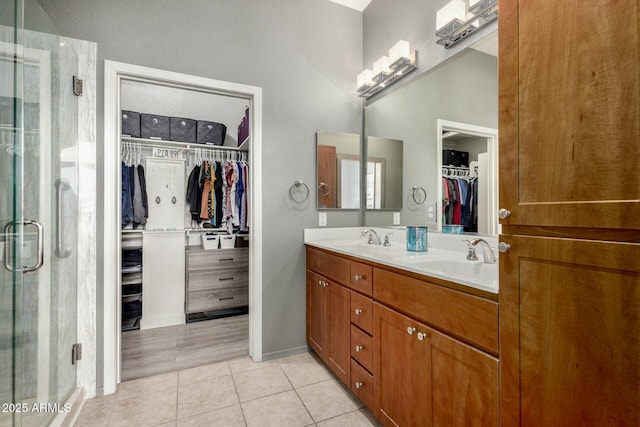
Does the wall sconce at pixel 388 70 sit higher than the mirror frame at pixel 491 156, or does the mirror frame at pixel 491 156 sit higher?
the wall sconce at pixel 388 70

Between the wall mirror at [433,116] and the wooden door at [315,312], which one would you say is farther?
the wooden door at [315,312]

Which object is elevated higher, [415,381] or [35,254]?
[35,254]

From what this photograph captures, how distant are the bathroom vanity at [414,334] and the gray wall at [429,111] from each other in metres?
0.56

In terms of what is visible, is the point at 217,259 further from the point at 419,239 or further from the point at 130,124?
the point at 419,239

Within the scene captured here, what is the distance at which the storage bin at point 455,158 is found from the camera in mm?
1726

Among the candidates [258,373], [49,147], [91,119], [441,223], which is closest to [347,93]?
[441,223]

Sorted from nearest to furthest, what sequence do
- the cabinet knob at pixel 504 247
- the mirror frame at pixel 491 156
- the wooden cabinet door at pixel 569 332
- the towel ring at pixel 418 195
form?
1. the wooden cabinet door at pixel 569 332
2. the cabinet knob at pixel 504 247
3. the mirror frame at pixel 491 156
4. the towel ring at pixel 418 195

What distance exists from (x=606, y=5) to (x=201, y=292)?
348cm

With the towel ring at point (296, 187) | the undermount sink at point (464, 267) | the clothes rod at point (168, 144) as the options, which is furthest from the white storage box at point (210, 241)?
the undermount sink at point (464, 267)

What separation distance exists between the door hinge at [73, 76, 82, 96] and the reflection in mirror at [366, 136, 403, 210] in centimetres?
208

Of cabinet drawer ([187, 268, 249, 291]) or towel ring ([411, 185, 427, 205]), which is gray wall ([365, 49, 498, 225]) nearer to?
towel ring ([411, 185, 427, 205])

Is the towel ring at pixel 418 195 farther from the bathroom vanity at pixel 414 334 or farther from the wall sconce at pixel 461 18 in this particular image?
the wall sconce at pixel 461 18

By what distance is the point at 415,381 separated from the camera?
1.25 meters

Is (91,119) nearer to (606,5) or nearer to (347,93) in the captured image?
(347,93)
